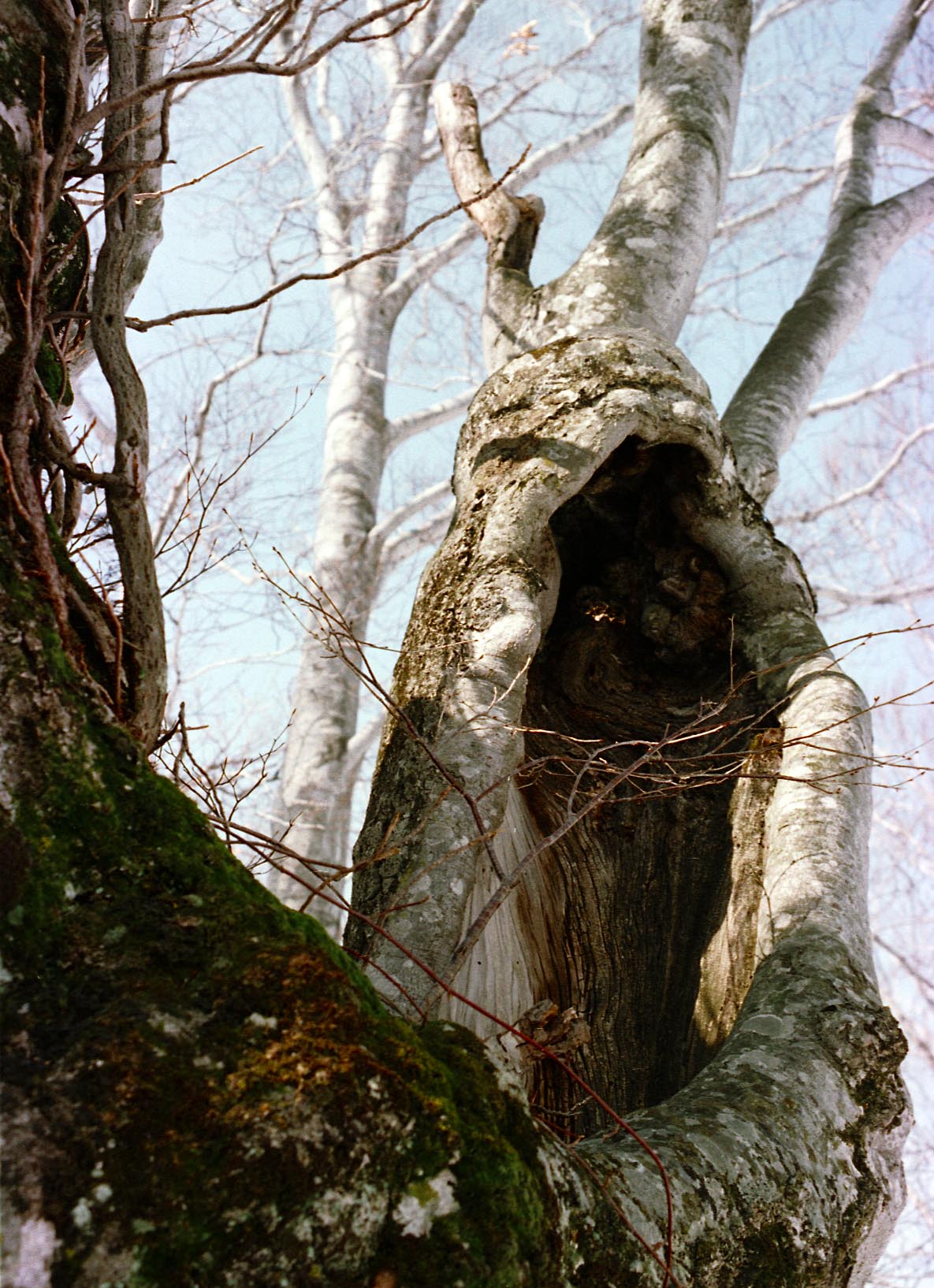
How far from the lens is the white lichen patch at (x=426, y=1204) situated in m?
0.97

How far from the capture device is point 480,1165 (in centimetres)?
104

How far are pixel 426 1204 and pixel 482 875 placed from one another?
1.03m

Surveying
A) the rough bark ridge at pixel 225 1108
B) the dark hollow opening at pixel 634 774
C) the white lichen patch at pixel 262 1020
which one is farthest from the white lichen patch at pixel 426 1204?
the dark hollow opening at pixel 634 774

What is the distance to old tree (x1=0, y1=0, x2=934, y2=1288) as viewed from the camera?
3.09ft

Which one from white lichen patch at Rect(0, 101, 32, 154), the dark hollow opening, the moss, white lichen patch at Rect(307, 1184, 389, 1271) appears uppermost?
white lichen patch at Rect(0, 101, 32, 154)

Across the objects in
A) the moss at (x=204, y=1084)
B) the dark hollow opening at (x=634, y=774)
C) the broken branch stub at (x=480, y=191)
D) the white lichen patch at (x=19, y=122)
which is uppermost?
the broken branch stub at (x=480, y=191)

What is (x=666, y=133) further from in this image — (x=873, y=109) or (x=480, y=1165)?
(x=480, y=1165)

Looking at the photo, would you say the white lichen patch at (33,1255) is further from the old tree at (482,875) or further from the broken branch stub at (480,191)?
the broken branch stub at (480,191)

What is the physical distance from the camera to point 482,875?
2002mm

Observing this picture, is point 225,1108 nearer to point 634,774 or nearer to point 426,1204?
point 426,1204

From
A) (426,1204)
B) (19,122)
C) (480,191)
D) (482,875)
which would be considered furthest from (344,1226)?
(480,191)

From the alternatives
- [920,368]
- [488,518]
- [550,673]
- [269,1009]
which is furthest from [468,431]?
[920,368]

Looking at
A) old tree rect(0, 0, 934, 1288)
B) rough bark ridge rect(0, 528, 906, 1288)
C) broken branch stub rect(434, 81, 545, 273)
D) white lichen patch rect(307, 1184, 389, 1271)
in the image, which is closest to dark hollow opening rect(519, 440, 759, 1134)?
old tree rect(0, 0, 934, 1288)

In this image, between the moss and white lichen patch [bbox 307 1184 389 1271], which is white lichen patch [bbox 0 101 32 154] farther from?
white lichen patch [bbox 307 1184 389 1271]
